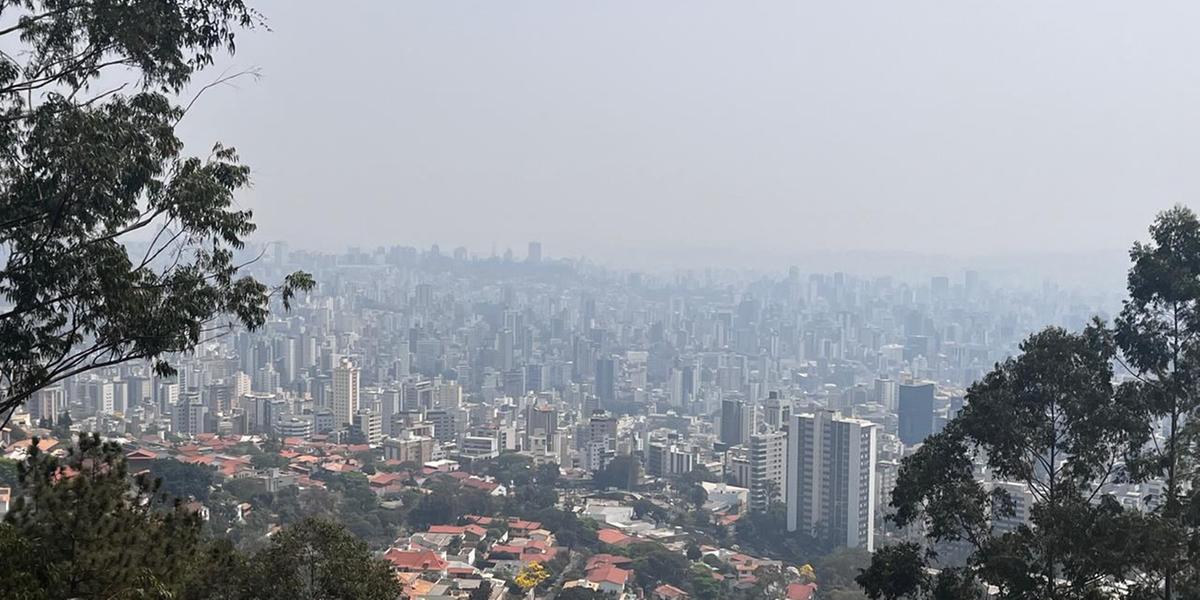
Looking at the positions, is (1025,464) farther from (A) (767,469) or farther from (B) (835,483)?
(A) (767,469)

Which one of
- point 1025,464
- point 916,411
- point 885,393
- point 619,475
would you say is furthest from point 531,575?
point 885,393

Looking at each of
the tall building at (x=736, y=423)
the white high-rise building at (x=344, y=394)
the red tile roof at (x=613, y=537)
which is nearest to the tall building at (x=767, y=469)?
the red tile roof at (x=613, y=537)

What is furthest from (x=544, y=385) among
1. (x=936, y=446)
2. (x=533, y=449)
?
(x=936, y=446)

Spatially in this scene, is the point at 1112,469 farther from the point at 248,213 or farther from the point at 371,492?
the point at 371,492

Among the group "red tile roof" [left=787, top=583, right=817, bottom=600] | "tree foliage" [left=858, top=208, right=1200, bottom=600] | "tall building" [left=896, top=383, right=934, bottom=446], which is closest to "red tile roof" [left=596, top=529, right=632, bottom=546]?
"red tile roof" [left=787, top=583, right=817, bottom=600]

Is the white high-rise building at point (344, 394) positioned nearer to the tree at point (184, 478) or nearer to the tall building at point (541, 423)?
the tall building at point (541, 423)
